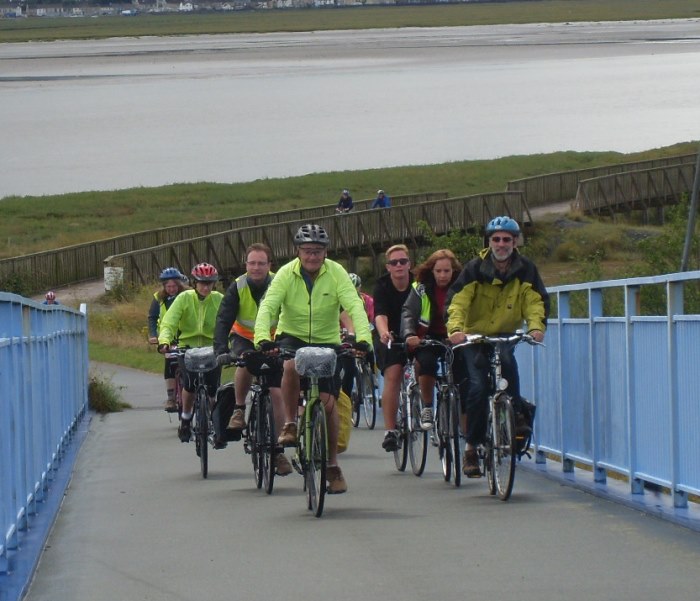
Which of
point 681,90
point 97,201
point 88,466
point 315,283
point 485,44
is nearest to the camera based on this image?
point 315,283

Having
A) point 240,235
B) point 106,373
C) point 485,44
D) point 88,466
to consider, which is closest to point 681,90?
point 485,44

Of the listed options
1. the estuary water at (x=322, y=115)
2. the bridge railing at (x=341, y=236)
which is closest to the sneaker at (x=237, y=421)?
the bridge railing at (x=341, y=236)

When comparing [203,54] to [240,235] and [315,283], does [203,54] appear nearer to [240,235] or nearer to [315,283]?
[240,235]

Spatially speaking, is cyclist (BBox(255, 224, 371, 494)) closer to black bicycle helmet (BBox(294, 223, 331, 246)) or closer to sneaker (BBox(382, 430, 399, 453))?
black bicycle helmet (BBox(294, 223, 331, 246))

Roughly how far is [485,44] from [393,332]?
15731 cm

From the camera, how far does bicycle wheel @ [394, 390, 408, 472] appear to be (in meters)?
13.9

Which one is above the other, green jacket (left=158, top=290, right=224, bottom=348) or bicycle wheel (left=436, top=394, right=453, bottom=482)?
green jacket (left=158, top=290, right=224, bottom=348)

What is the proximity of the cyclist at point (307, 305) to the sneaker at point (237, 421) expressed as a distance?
6.83 ft

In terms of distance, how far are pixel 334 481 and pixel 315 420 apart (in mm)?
534

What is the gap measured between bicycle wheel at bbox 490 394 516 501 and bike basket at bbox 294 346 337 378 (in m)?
1.22

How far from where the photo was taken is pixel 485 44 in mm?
169125

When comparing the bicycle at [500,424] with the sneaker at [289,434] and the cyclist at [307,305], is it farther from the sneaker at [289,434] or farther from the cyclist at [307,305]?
the sneaker at [289,434]

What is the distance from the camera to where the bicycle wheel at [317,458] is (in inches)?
434

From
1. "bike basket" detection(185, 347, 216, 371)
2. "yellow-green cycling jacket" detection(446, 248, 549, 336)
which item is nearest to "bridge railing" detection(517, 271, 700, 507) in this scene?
A: "yellow-green cycling jacket" detection(446, 248, 549, 336)
